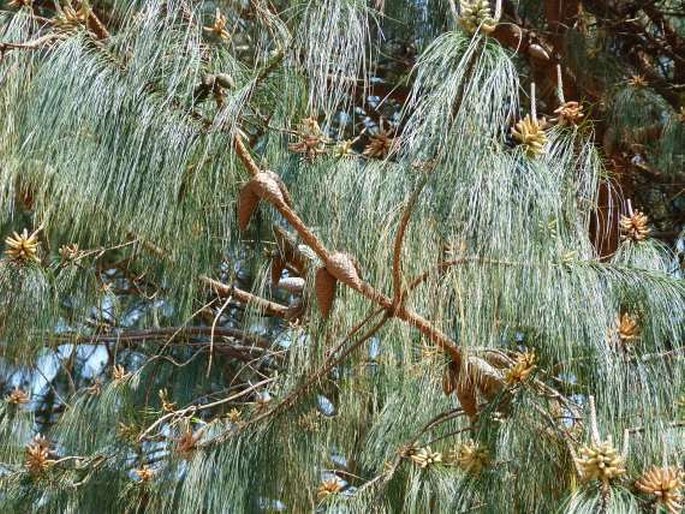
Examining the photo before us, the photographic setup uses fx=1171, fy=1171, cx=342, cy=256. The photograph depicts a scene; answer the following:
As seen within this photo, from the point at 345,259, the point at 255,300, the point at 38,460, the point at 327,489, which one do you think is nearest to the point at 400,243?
the point at 345,259

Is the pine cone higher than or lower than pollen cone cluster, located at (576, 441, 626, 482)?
higher

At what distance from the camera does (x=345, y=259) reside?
1.22 metres

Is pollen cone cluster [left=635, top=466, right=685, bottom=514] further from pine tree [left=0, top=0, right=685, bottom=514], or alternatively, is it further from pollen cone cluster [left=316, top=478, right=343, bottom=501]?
pollen cone cluster [left=316, top=478, right=343, bottom=501]

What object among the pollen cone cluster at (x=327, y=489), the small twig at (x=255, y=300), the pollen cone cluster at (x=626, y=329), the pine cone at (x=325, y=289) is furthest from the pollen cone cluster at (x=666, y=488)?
the small twig at (x=255, y=300)

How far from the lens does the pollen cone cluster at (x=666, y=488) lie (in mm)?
976

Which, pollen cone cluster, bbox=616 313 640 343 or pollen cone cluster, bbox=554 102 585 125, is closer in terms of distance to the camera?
pollen cone cluster, bbox=616 313 640 343

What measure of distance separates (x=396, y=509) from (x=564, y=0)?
1234 millimetres

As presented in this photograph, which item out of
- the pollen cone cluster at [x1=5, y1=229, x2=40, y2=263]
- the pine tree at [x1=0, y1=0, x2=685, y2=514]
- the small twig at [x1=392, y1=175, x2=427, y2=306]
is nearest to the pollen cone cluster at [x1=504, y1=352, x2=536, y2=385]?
the pine tree at [x1=0, y1=0, x2=685, y2=514]

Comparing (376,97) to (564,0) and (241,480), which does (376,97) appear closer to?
(564,0)

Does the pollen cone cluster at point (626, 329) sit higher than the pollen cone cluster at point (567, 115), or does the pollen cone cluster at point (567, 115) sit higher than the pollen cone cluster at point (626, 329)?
the pollen cone cluster at point (567, 115)

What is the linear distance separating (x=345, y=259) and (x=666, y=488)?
40 centimetres

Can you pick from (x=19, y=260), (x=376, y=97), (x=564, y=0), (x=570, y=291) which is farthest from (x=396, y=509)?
(x=564, y=0)

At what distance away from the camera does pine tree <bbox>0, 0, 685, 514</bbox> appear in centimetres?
109

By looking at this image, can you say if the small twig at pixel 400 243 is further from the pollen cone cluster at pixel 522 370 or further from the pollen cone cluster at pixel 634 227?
the pollen cone cluster at pixel 634 227
